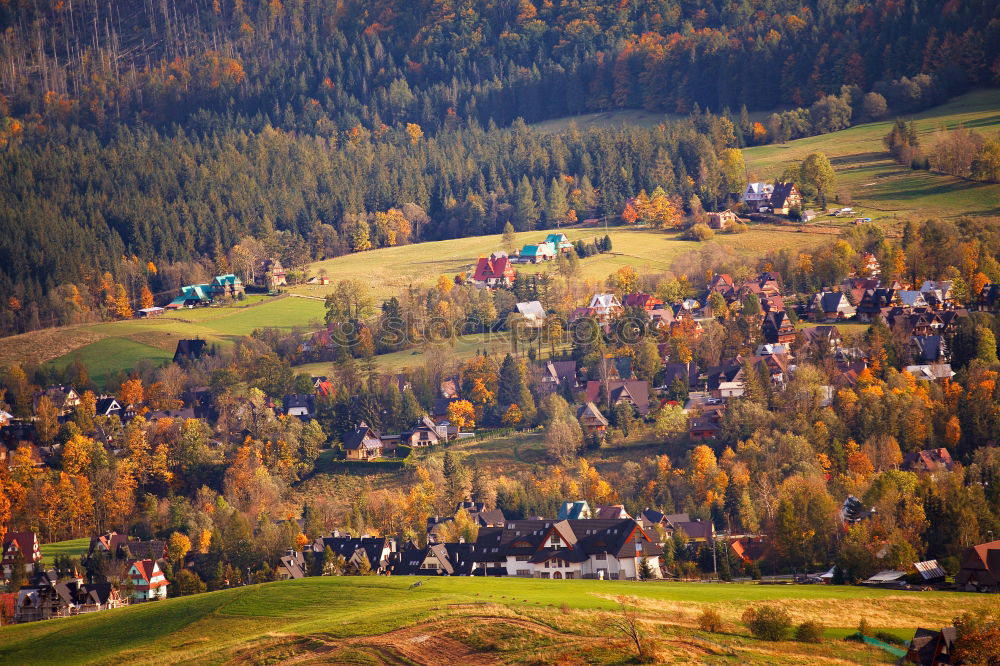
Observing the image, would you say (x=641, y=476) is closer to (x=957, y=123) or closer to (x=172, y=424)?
(x=172, y=424)

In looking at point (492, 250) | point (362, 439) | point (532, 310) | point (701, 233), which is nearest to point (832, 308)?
point (532, 310)

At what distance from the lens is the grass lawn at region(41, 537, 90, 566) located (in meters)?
68.0

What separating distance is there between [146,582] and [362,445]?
21.7 meters

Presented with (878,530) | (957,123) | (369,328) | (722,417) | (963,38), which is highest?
(963,38)

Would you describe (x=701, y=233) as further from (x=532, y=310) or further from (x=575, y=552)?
(x=575, y=552)

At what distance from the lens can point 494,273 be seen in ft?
368

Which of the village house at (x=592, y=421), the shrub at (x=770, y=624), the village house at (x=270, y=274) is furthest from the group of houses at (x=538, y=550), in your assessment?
the village house at (x=270, y=274)

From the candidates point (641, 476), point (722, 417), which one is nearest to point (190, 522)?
point (641, 476)

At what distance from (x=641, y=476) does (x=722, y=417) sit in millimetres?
6526

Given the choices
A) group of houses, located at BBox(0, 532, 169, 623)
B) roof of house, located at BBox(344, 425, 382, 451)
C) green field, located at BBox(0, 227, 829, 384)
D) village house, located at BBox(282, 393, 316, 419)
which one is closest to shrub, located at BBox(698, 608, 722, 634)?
group of houses, located at BBox(0, 532, 169, 623)

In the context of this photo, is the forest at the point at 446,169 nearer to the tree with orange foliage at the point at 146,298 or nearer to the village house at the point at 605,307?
the tree with orange foliage at the point at 146,298

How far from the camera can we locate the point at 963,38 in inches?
5684

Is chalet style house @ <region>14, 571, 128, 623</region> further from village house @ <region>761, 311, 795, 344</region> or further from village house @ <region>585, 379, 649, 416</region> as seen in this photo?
village house @ <region>761, 311, 795, 344</region>

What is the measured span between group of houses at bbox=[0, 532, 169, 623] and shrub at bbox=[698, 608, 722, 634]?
3213cm
